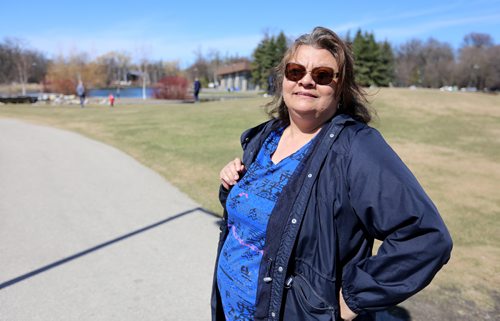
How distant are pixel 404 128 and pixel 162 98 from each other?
1086 inches

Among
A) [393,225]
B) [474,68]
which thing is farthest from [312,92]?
[474,68]

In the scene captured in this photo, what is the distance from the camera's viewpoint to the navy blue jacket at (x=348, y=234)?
1397 mm

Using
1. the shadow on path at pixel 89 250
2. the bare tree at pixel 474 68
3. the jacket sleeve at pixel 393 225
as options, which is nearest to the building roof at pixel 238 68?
the bare tree at pixel 474 68

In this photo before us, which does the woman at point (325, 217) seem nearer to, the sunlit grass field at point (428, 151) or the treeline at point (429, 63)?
the sunlit grass field at point (428, 151)

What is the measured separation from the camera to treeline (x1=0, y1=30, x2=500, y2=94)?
54875 mm

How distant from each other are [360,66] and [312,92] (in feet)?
178

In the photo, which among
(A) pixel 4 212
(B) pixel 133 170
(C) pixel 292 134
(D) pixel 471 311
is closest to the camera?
(C) pixel 292 134

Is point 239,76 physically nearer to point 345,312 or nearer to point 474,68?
point 474,68

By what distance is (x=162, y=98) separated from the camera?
38500 mm

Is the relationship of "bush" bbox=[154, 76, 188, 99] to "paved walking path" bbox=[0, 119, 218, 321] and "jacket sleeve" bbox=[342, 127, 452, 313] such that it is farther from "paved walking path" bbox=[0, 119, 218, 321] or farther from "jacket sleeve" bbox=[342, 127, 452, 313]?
"jacket sleeve" bbox=[342, 127, 452, 313]

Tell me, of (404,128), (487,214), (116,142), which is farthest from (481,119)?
(116,142)

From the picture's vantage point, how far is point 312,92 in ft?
5.85

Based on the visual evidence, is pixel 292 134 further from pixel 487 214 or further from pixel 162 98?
pixel 162 98

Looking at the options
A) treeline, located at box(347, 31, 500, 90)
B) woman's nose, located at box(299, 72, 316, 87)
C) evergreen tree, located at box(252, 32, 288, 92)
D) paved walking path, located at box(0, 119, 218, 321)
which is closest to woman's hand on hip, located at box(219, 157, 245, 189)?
woman's nose, located at box(299, 72, 316, 87)
